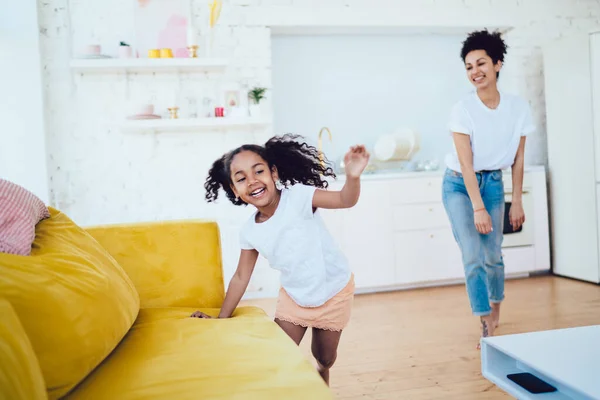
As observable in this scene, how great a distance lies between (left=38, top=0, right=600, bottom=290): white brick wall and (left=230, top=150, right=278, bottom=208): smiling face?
89.9 inches

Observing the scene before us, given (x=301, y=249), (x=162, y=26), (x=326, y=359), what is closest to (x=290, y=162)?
(x=301, y=249)

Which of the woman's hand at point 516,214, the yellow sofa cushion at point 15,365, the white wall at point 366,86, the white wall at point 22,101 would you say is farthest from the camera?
the white wall at point 366,86

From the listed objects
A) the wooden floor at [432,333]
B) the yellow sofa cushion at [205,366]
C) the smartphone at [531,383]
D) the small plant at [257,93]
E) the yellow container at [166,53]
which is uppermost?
the yellow container at [166,53]

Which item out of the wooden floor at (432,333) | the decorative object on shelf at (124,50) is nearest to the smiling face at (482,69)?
the wooden floor at (432,333)


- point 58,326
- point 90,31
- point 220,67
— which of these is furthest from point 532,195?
point 58,326

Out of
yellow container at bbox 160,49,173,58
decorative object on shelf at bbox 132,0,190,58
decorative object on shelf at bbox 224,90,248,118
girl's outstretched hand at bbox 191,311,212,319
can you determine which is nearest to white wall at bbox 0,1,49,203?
decorative object on shelf at bbox 132,0,190,58

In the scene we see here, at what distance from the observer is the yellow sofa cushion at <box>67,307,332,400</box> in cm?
101

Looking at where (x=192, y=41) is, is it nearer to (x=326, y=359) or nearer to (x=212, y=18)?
(x=212, y=18)

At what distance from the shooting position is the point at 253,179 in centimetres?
171

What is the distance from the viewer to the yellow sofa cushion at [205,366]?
1.01m

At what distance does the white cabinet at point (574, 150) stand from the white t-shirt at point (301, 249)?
9.39 ft

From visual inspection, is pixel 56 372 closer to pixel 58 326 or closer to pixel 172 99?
pixel 58 326

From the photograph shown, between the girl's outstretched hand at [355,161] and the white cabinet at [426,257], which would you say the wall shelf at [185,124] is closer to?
the white cabinet at [426,257]

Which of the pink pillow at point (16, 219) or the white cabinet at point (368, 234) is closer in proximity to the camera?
the pink pillow at point (16, 219)
